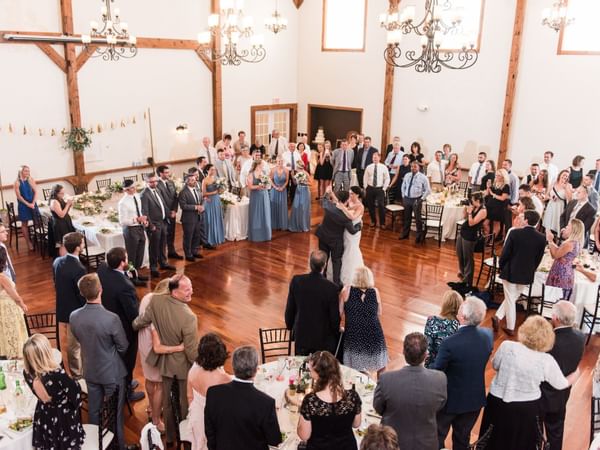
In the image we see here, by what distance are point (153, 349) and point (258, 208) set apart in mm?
5660

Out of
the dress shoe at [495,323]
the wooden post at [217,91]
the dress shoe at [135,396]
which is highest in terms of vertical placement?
the wooden post at [217,91]

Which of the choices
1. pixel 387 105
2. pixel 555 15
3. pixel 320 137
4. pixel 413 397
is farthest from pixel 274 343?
pixel 320 137

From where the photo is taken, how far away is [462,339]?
358 cm

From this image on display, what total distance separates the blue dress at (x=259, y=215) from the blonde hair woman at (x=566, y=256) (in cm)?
489

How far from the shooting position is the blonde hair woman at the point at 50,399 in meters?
3.26

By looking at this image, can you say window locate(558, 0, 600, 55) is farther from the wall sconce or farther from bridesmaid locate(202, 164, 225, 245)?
the wall sconce

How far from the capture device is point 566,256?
611 centimetres

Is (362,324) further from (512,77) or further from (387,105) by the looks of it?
(387,105)

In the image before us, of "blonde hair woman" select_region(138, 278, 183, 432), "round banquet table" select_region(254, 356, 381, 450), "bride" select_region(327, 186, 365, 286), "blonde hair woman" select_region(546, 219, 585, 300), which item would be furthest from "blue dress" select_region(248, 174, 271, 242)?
"round banquet table" select_region(254, 356, 381, 450)

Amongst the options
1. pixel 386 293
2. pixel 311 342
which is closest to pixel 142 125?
pixel 386 293

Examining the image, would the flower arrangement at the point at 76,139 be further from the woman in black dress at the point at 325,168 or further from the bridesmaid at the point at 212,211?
the woman in black dress at the point at 325,168

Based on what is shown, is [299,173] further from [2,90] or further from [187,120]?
[2,90]

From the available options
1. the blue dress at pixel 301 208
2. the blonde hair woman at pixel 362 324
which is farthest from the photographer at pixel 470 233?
the blue dress at pixel 301 208

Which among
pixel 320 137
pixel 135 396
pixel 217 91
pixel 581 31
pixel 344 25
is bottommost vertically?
pixel 135 396
